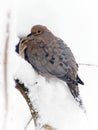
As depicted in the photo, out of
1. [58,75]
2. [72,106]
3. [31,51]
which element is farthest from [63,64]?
[72,106]

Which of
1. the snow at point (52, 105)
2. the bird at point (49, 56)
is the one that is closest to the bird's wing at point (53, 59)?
the bird at point (49, 56)

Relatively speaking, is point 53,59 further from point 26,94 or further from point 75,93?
point 26,94

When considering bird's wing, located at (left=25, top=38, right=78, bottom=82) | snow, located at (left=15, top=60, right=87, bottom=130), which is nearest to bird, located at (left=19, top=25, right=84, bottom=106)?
bird's wing, located at (left=25, top=38, right=78, bottom=82)

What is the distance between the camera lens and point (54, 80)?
1208 mm

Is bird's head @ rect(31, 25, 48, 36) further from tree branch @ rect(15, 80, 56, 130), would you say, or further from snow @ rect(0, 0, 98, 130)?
tree branch @ rect(15, 80, 56, 130)

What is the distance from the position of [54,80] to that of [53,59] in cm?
11

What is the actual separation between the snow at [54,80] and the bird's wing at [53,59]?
46 mm

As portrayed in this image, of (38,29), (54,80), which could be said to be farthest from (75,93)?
(38,29)

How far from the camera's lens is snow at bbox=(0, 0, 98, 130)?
0.84 meters

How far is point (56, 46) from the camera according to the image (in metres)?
1.33

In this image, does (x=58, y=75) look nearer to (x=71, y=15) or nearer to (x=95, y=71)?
(x=95, y=71)

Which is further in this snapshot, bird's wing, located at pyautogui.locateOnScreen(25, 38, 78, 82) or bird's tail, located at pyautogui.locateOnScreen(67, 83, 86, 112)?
bird's wing, located at pyautogui.locateOnScreen(25, 38, 78, 82)

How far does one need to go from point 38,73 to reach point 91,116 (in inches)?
8.4

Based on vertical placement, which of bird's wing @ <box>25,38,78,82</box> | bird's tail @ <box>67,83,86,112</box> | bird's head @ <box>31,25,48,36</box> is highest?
bird's head @ <box>31,25,48,36</box>
